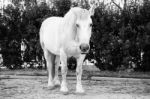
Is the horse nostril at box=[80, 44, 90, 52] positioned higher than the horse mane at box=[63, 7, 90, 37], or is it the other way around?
the horse mane at box=[63, 7, 90, 37]

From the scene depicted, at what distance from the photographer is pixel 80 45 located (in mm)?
7230

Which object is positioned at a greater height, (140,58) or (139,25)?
(139,25)

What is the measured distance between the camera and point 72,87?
30.1 ft

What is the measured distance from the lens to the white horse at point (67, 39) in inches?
291

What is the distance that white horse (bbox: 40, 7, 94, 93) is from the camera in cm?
740

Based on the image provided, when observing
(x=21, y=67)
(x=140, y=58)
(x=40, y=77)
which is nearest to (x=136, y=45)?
(x=140, y=58)

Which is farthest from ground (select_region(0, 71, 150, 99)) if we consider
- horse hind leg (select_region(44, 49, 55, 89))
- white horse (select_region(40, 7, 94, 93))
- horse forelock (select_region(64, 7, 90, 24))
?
horse forelock (select_region(64, 7, 90, 24))

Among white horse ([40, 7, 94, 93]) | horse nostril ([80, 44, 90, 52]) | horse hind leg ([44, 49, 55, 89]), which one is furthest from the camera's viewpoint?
horse hind leg ([44, 49, 55, 89])

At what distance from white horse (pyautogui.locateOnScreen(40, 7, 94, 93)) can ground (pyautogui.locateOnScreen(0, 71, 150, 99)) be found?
0.40 meters

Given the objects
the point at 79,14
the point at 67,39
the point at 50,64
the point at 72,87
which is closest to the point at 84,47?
the point at 79,14

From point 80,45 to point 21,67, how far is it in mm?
6889

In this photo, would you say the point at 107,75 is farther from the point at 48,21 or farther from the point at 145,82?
the point at 48,21

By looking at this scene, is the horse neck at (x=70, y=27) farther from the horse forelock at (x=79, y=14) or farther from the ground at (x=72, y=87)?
the ground at (x=72, y=87)

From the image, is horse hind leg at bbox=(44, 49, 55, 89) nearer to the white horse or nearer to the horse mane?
the white horse
